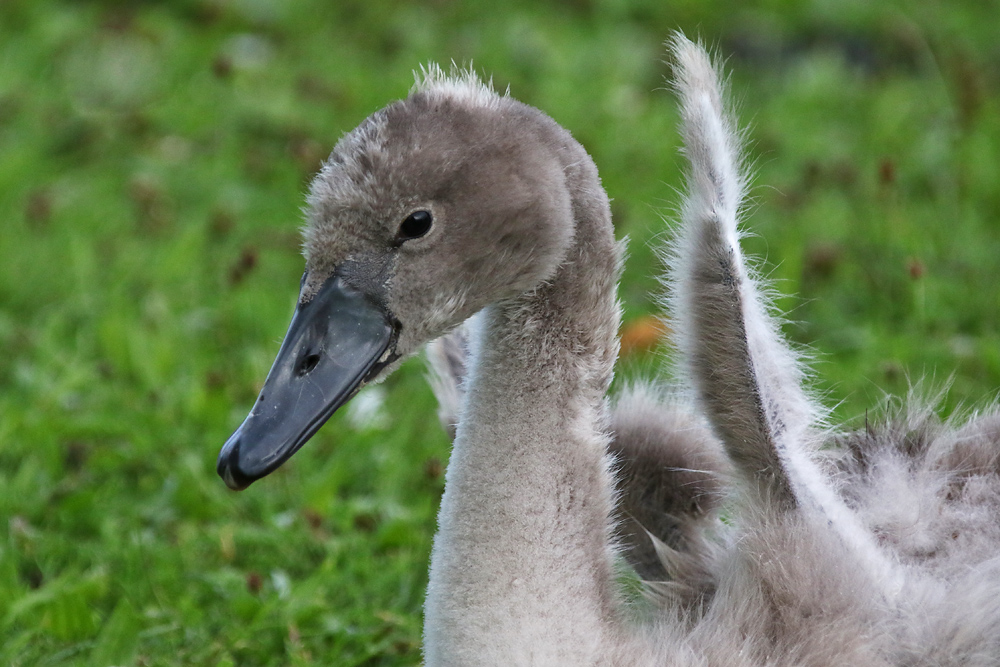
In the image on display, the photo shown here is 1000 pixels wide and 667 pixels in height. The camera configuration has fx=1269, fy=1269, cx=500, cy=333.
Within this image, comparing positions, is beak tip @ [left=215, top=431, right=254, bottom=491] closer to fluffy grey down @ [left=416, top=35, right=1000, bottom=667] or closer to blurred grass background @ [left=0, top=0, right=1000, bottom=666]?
fluffy grey down @ [left=416, top=35, right=1000, bottom=667]

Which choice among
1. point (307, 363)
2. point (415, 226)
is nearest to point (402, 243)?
point (415, 226)

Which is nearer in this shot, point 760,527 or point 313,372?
point 313,372

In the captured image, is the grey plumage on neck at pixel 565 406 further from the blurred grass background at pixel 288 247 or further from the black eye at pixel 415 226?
the blurred grass background at pixel 288 247

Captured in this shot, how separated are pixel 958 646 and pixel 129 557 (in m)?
2.09

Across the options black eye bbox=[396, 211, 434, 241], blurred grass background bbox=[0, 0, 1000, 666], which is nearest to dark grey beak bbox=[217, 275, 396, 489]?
black eye bbox=[396, 211, 434, 241]

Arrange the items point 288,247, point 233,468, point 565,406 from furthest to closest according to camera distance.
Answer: point 288,247 → point 565,406 → point 233,468

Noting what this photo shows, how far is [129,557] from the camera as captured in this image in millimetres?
3361

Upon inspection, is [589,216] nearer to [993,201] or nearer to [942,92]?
[993,201]

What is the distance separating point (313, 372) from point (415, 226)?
1.08ft

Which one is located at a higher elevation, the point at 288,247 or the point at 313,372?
the point at 313,372

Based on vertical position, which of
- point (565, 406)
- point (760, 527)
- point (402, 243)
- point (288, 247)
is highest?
point (402, 243)

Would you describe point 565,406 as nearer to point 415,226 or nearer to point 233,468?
point 415,226

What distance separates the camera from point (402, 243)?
92.9 inches

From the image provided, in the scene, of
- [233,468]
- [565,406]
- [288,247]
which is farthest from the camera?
[288,247]
